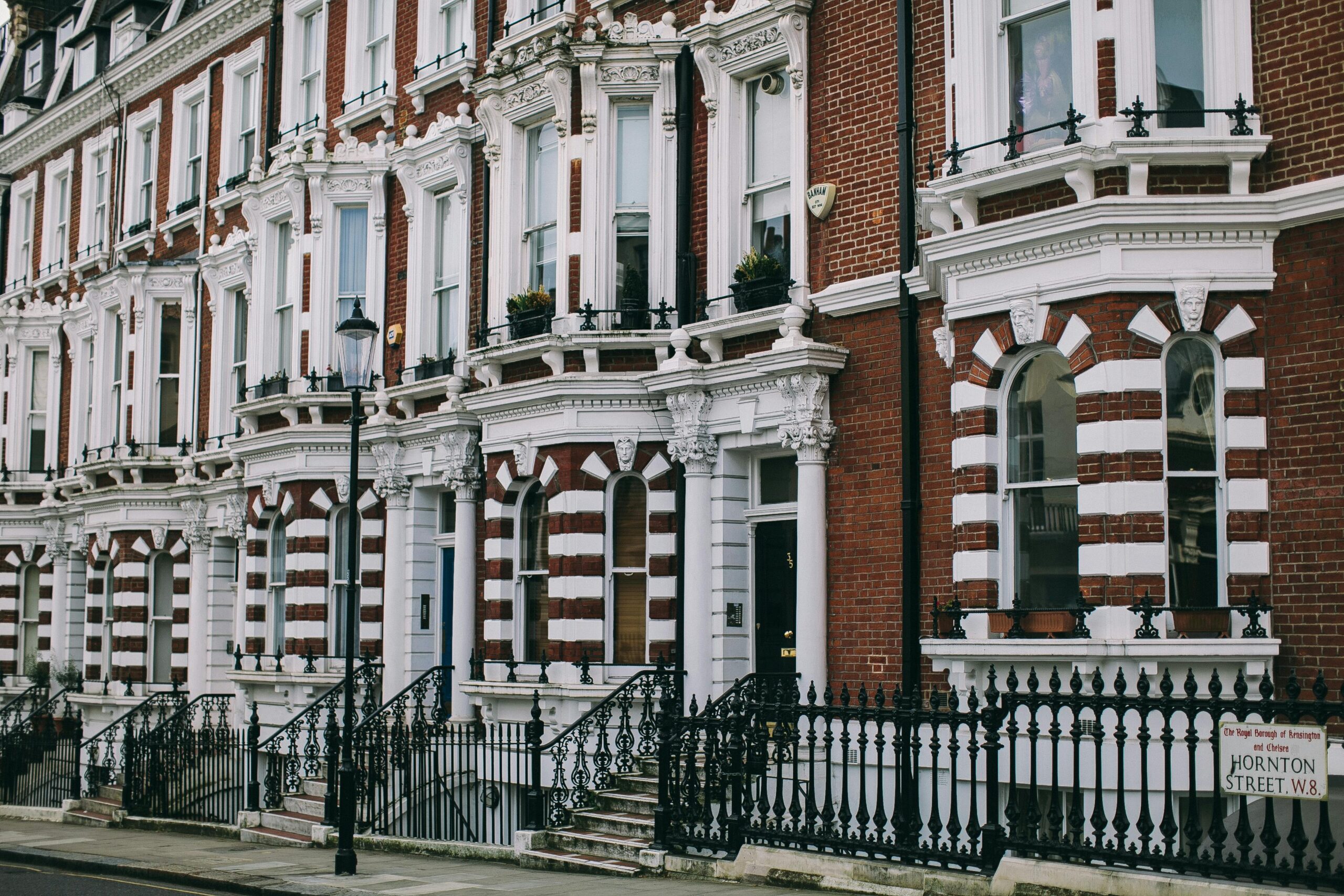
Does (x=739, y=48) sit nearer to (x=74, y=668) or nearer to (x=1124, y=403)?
(x=1124, y=403)

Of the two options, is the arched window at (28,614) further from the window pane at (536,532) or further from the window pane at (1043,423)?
the window pane at (1043,423)

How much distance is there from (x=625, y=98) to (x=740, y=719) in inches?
331

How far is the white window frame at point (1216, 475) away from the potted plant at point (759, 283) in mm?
4924

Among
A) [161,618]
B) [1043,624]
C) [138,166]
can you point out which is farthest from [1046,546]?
[138,166]

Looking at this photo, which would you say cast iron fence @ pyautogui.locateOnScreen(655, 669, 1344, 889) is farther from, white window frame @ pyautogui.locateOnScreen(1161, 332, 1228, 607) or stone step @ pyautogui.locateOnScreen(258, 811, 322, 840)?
stone step @ pyautogui.locateOnScreen(258, 811, 322, 840)

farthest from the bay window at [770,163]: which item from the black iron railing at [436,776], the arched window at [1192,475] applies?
the black iron railing at [436,776]

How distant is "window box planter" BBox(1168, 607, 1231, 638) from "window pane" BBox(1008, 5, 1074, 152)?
4.24 meters

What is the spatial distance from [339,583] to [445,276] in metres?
4.74

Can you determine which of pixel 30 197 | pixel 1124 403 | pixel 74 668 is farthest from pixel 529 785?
pixel 30 197

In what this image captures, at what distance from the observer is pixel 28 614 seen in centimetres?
3278

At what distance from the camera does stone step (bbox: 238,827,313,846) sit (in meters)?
18.1

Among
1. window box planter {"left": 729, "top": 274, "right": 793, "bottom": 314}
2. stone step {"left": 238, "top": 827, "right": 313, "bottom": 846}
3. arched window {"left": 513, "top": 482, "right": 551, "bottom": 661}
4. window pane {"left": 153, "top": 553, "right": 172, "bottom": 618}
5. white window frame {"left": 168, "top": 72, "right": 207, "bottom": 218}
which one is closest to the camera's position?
window box planter {"left": 729, "top": 274, "right": 793, "bottom": 314}

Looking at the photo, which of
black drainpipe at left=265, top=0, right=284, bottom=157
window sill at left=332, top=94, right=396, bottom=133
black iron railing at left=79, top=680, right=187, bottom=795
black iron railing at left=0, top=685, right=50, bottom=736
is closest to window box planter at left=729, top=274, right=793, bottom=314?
window sill at left=332, top=94, right=396, bottom=133

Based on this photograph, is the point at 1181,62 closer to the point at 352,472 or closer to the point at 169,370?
the point at 352,472
